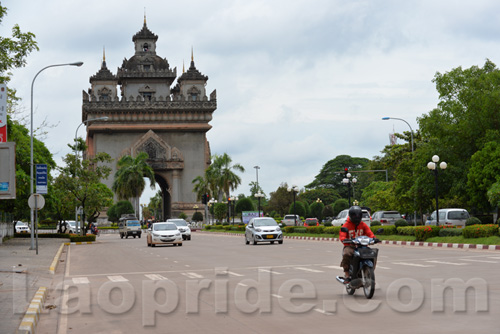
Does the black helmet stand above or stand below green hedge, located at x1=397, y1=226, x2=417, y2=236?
above

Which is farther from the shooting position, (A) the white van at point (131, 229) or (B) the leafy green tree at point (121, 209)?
(B) the leafy green tree at point (121, 209)

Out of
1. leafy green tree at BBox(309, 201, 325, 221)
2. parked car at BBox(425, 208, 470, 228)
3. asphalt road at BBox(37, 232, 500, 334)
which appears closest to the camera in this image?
asphalt road at BBox(37, 232, 500, 334)

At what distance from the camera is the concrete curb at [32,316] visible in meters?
9.26

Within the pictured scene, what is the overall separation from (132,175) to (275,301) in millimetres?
82166

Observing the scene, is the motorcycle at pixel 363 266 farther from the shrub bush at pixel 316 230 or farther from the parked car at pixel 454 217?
the shrub bush at pixel 316 230

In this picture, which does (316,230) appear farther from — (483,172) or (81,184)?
(81,184)

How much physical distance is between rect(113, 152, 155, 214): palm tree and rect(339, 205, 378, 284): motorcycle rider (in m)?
80.4

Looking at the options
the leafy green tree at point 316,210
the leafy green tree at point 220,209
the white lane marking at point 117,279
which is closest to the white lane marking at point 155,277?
the white lane marking at point 117,279

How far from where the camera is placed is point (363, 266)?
40.5 feet

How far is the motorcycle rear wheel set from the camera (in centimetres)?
1199

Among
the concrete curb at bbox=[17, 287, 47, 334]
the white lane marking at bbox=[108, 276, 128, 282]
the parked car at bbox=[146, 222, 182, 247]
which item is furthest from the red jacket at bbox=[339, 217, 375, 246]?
the parked car at bbox=[146, 222, 182, 247]

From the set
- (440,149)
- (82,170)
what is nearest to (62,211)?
(82,170)

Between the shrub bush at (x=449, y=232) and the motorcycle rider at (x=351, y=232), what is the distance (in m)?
20.7

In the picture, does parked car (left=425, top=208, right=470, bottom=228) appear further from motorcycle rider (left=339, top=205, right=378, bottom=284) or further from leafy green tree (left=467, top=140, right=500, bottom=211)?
motorcycle rider (left=339, top=205, right=378, bottom=284)
